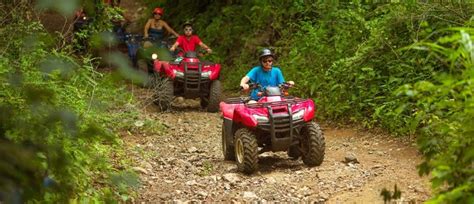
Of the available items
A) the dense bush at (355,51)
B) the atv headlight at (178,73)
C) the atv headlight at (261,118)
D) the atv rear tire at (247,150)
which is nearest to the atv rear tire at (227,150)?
the atv rear tire at (247,150)

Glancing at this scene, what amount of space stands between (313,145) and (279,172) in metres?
0.49

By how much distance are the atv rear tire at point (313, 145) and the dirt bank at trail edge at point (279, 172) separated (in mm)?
95

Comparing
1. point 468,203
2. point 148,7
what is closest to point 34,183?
point 468,203

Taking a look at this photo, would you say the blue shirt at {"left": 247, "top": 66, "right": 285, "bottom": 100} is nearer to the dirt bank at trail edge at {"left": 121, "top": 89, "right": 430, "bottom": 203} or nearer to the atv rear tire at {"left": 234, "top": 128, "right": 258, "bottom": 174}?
the dirt bank at trail edge at {"left": 121, "top": 89, "right": 430, "bottom": 203}

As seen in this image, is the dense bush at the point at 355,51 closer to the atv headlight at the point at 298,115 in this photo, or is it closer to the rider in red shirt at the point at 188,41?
the atv headlight at the point at 298,115

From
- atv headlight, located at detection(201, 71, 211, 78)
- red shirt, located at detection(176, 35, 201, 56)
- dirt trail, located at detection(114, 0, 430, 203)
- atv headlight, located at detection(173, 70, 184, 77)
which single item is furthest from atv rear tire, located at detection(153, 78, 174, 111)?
dirt trail, located at detection(114, 0, 430, 203)

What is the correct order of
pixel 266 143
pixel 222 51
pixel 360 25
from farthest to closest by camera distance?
1. pixel 222 51
2. pixel 360 25
3. pixel 266 143

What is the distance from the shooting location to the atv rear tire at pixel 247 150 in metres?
7.40

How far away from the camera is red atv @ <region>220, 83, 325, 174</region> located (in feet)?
24.5

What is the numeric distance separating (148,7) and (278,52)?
8.14 m

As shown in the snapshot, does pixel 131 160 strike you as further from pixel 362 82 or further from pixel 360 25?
pixel 360 25

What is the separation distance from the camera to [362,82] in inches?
410

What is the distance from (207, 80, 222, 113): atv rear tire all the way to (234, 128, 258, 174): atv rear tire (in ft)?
15.3

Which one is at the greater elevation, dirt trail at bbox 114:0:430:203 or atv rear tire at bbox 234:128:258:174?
atv rear tire at bbox 234:128:258:174
